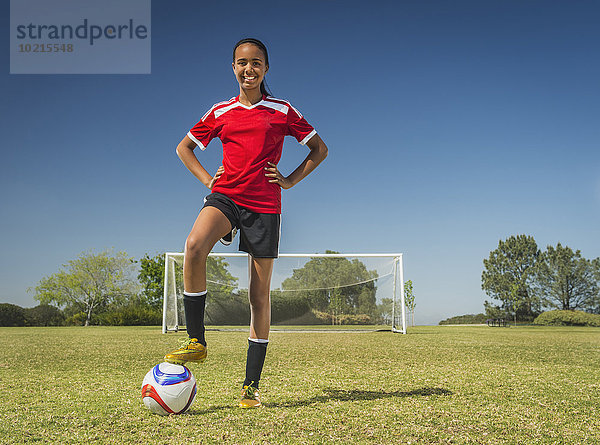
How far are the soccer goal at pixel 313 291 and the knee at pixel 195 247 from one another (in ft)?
41.1

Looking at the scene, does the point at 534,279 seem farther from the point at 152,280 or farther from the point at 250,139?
the point at 250,139

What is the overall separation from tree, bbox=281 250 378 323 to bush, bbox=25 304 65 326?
57.8 ft

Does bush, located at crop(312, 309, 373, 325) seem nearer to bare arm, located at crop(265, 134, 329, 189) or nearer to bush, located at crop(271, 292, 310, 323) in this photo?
bush, located at crop(271, 292, 310, 323)

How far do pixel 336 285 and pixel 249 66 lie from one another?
13.2 metres

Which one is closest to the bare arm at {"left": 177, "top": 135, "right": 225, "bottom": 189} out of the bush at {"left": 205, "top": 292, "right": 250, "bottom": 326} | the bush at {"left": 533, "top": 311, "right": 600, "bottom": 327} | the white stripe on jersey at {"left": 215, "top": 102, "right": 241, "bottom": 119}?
the white stripe on jersey at {"left": 215, "top": 102, "right": 241, "bottom": 119}

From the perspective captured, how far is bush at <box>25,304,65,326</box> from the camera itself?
25.9 m

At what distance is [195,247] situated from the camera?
2.83 metres

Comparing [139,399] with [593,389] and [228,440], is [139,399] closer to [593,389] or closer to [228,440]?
[228,440]

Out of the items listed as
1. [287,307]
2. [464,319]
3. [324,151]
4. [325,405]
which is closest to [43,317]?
[287,307]

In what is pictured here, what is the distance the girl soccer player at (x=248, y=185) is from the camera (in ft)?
9.68

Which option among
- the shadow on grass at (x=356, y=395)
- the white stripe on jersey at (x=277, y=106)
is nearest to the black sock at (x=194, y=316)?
the shadow on grass at (x=356, y=395)

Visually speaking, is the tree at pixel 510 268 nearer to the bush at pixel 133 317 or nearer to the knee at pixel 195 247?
the bush at pixel 133 317

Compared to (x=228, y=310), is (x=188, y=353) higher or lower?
higher

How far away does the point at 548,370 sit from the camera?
16.7 feet
